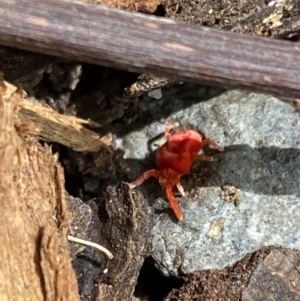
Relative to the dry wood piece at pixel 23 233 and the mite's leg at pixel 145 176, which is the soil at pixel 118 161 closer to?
the mite's leg at pixel 145 176

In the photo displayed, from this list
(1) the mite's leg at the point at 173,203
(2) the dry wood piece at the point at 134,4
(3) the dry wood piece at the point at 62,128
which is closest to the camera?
(2) the dry wood piece at the point at 134,4

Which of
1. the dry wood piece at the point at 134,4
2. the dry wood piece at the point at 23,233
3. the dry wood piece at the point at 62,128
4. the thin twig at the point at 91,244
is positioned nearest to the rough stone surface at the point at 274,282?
the thin twig at the point at 91,244

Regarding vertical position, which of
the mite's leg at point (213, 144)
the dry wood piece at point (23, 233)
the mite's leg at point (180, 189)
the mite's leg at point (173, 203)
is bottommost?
the dry wood piece at point (23, 233)

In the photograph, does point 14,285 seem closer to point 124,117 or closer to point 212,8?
point 124,117

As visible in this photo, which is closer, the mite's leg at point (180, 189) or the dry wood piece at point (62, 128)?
the dry wood piece at point (62, 128)

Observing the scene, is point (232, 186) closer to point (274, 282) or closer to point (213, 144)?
point (213, 144)

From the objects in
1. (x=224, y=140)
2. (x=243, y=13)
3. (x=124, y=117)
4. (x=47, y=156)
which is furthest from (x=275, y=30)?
(x=47, y=156)

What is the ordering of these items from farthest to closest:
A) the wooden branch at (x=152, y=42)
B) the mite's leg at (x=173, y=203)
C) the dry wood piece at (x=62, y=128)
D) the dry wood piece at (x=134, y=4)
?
the mite's leg at (x=173, y=203), the dry wood piece at (x=62, y=128), the dry wood piece at (x=134, y=4), the wooden branch at (x=152, y=42)

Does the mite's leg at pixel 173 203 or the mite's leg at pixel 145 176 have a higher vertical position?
the mite's leg at pixel 145 176
